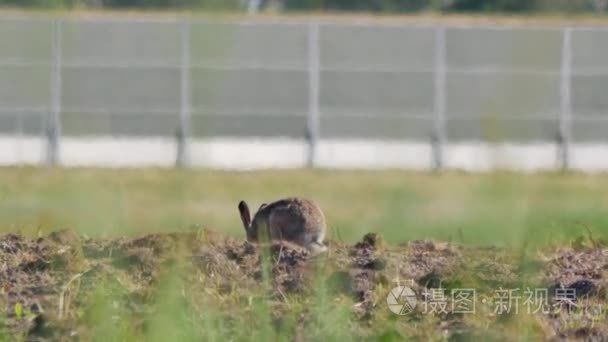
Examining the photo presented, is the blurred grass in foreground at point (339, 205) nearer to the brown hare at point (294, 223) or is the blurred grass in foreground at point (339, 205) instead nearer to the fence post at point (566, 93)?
the brown hare at point (294, 223)

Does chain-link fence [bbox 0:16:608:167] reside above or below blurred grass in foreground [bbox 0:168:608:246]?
above

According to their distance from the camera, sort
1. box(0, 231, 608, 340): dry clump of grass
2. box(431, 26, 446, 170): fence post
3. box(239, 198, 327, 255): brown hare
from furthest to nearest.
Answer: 1. box(431, 26, 446, 170): fence post
2. box(239, 198, 327, 255): brown hare
3. box(0, 231, 608, 340): dry clump of grass

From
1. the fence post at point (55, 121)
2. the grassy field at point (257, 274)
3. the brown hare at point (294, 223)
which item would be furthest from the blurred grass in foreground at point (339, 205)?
the brown hare at point (294, 223)

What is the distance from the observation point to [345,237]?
9.43m

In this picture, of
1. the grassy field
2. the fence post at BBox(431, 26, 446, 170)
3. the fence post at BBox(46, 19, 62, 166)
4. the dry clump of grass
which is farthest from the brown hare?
the fence post at BBox(431, 26, 446, 170)

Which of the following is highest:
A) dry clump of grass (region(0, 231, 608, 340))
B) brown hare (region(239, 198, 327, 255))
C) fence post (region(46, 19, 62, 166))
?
fence post (region(46, 19, 62, 166))

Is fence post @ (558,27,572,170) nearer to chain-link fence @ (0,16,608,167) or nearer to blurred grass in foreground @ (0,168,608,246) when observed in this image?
chain-link fence @ (0,16,608,167)

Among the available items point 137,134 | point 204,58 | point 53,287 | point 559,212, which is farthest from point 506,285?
point 137,134

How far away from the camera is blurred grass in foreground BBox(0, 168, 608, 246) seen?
16.3 ft

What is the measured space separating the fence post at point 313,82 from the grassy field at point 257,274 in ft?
54.6

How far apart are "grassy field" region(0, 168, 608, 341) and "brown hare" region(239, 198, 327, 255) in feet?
0.34

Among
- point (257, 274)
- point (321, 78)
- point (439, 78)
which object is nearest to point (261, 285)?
point (257, 274)

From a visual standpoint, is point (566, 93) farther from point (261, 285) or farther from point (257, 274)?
point (261, 285)

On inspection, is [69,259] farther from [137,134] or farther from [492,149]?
[137,134]
